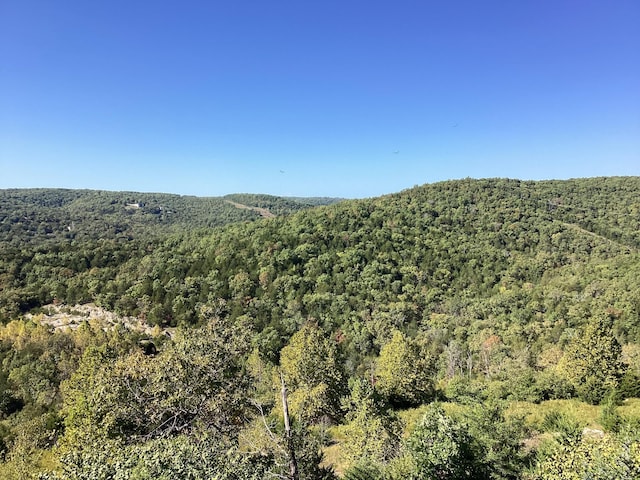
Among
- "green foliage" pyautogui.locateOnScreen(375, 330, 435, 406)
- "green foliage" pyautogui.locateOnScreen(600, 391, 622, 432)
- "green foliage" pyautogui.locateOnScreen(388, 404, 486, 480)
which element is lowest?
"green foliage" pyautogui.locateOnScreen(375, 330, 435, 406)

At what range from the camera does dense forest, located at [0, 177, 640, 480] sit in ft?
47.3

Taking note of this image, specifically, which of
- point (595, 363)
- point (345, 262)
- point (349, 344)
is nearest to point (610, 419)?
point (595, 363)

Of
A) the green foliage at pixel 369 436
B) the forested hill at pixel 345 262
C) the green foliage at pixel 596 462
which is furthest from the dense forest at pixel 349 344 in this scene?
the forested hill at pixel 345 262

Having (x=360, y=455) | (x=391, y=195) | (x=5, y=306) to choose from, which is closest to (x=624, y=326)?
(x=360, y=455)

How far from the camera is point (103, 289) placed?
11181 centimetres

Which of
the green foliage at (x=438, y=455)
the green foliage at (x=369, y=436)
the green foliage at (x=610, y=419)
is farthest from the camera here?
the green foliage at (x=610, y=419)

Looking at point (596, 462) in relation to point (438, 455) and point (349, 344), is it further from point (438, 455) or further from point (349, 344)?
point (349, 344)

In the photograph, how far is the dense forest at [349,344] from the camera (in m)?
14.4

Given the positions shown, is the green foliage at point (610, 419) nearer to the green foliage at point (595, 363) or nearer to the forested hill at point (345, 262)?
the green foliage at point (595, 363)

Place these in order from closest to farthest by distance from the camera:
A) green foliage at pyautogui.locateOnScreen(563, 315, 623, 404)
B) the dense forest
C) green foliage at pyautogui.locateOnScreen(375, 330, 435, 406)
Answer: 1. the dense forest
2. green foliage at pyautogui.locateOnScreen(563, 315, 623, 404)
3. green foliage at pyautogui.locateOnScreen(375, 330, 435, 406)

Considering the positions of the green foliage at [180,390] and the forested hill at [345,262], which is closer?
the green foliage at [180,390]

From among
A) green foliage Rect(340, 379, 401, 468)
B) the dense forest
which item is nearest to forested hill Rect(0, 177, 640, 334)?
the dense forest

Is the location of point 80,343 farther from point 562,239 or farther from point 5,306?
point 562,239

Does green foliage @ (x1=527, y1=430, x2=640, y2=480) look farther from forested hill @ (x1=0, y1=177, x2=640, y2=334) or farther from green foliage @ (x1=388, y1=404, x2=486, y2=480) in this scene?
forested hill @ (x1=0, y1=177, x2=640, y2=334)
